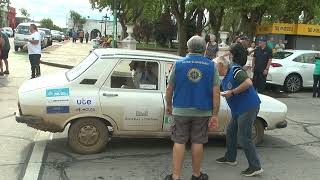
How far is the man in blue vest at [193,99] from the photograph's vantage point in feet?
18.8

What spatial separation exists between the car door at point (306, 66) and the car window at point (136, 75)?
34.3 ft

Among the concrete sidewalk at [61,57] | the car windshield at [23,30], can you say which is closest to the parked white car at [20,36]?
the car windshield at [23,30]

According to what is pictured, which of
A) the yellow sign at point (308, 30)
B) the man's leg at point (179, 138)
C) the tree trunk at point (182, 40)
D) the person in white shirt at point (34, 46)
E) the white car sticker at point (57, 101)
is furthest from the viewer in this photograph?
the tree trunk at point (182, 40)

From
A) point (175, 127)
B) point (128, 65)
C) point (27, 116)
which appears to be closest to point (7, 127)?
point (27, 116)

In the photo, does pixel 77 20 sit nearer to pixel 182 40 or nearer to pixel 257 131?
pixel 182 40

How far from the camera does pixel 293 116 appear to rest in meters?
11.7

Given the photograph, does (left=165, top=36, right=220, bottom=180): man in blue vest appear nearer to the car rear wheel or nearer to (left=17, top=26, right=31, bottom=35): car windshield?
the car rear wheel

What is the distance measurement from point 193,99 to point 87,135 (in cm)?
212

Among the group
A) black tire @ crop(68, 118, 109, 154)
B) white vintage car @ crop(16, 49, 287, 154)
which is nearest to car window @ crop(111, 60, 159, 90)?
white vintage car @ crop(16, 49, 287, 154)

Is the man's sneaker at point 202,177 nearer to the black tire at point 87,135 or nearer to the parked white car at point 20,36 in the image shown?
the black tire at point 87,135

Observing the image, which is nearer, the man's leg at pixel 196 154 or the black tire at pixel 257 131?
the man's leg at pixel 196 154

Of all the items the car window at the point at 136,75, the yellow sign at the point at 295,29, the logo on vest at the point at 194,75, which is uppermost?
the yellow sign at the point at 295,29

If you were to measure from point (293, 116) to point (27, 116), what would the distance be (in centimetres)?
655

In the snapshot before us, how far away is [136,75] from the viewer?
7.58 metres
